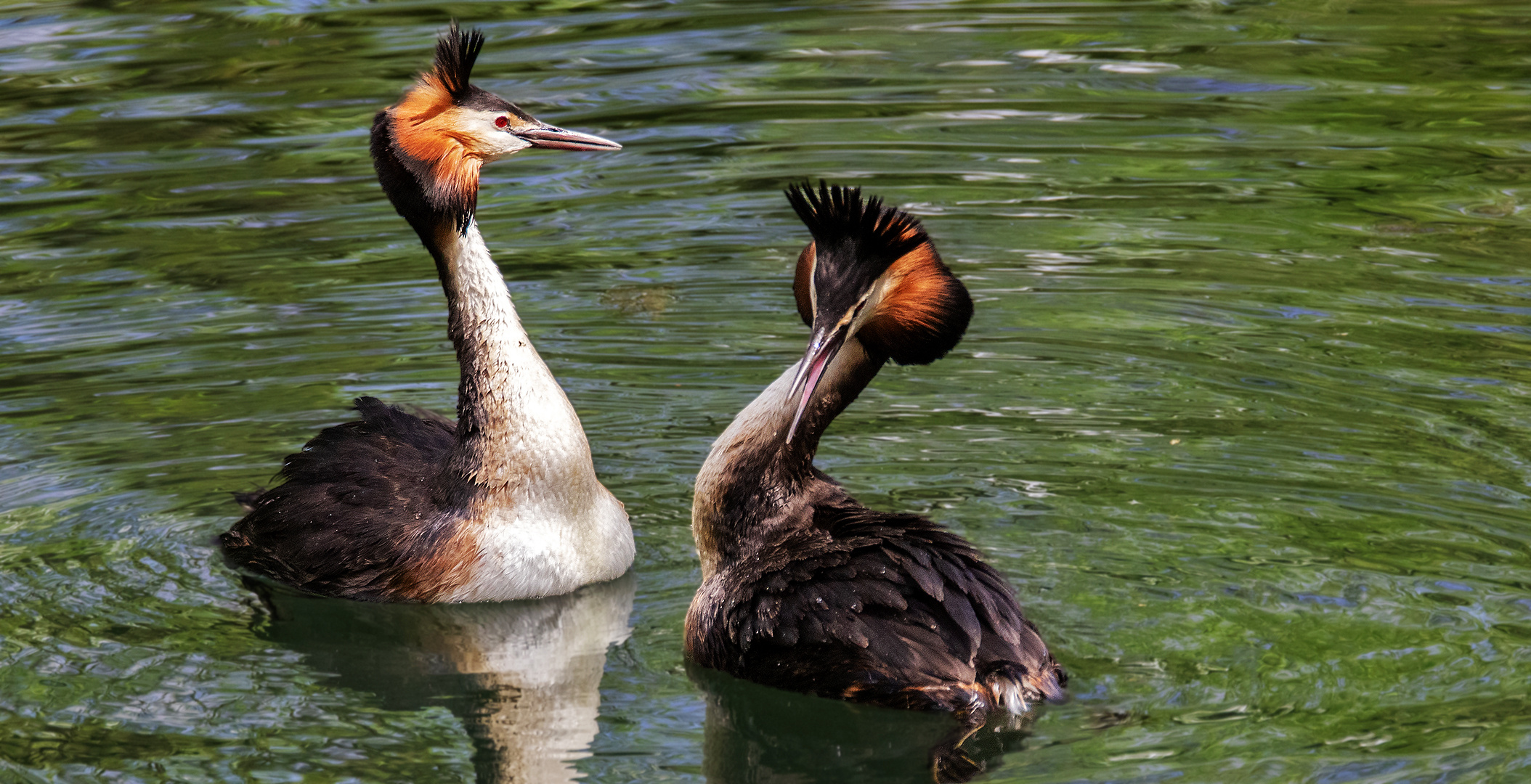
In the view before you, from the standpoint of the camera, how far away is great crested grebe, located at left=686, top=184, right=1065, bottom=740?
486 cm

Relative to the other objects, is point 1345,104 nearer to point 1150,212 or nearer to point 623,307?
point 1150,212

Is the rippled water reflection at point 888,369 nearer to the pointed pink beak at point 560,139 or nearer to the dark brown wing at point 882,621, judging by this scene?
the dark brown wing at point 882,621

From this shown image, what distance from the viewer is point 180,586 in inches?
241

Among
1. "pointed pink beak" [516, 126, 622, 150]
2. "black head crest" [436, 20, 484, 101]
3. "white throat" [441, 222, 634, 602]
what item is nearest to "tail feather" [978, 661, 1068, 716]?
"white throat" [441, 222, 634, 602]

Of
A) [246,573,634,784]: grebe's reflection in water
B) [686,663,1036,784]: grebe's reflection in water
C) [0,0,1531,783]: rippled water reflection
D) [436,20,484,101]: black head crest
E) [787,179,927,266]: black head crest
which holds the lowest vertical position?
[246,573,634,784]: grebe's reflection in water

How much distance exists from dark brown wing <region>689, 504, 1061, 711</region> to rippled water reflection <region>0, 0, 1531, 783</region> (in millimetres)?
146

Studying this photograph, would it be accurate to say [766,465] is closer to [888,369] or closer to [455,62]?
[455,62]

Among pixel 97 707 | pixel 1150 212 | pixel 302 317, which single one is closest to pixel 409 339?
pixel 302 317

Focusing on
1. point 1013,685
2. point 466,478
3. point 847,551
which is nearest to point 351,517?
point 466,478

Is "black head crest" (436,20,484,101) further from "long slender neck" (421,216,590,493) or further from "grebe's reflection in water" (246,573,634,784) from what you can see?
"grebe's reflection in water" (246,573,634,784)

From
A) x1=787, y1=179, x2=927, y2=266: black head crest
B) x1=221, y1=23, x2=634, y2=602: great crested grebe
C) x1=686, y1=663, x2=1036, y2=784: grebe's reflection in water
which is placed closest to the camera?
x1=686, y1=663, x2=1036, y2=784: grebe's reflection in water

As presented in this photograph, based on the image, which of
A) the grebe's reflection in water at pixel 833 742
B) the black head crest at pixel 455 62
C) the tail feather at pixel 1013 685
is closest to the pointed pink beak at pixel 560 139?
the black head crest at pixel 455 62

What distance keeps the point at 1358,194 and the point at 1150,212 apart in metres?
1.24

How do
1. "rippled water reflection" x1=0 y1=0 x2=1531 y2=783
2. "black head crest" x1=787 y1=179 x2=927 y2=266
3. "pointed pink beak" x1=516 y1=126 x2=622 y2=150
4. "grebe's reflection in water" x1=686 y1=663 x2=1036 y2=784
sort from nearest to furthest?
"grebe's reflection in water" x1=686 y1=663 x2=1036 y2=784 < "rippled water reflection" x1=0 y1=0 x2=1531 y2=783 < "black head crest" x1=787 y1=179 x2=927 y2=266 < "pointed pink beak" x1=516 y1=126 x2=622 y2=150
